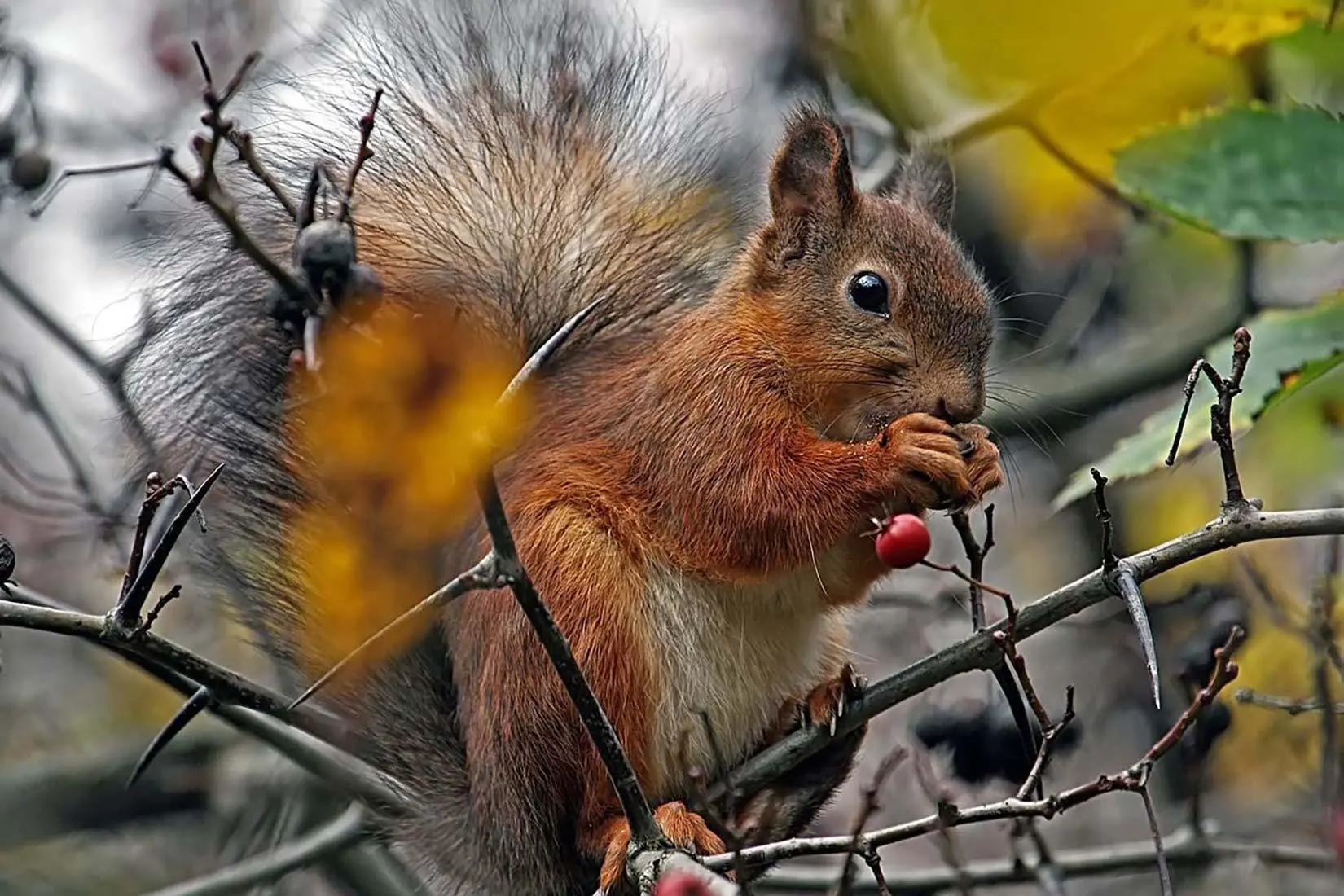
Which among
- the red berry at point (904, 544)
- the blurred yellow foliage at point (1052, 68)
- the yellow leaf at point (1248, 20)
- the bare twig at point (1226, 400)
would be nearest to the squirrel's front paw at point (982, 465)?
the red berry at point (904, 544)

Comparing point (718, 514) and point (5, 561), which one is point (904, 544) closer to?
point (718, 514)

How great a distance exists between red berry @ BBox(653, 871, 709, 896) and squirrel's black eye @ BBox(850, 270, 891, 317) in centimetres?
143

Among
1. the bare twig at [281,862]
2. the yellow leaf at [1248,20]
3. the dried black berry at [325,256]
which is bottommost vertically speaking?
the bare twig at [281,862]

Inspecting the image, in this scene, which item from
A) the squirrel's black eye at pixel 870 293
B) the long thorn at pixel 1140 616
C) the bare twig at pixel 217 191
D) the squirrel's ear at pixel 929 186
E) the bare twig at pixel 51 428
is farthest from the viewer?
the squirrel's ear at pixel 929 186

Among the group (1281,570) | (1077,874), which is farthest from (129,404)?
(1281,570)

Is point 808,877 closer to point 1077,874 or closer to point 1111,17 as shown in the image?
point 1077,874

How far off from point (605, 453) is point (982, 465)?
82 centimetres

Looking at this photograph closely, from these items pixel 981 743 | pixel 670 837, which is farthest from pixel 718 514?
pixel 981 743

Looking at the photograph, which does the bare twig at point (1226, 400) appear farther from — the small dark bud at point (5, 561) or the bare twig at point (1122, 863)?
the small dark bud at point (5, 561)

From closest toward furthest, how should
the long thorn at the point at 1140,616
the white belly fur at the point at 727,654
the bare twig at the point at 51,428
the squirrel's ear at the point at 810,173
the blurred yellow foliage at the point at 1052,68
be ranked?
the long thorn at the point at 1140,616 → the blurred yellow foliage at the point at 1052,68 → the white belly fur at the point at 727,654 → the squirrel's ear at the point at 810,173 → the bare twig at the point at 51,428

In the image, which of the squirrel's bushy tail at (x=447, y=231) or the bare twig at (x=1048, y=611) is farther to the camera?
the squirrel's bushy tail at (x=447, y=231)

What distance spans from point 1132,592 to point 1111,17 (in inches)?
29.9

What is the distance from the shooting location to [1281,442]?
3.66m

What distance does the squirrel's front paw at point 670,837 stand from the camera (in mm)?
2531
